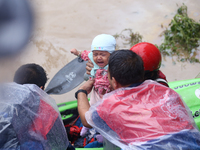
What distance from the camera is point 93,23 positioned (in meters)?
4.43

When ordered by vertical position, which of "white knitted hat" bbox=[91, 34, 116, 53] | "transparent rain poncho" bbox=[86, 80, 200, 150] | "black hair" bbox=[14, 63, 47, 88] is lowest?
"transparent rain poncho" bbox=[86, 80, 200, 150]

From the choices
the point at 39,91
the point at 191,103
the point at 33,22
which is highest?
the point at 33,22

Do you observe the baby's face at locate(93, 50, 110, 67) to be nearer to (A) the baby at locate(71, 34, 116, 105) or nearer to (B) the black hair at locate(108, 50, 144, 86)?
(A) the baby at locate(71, 34, 116, 105)

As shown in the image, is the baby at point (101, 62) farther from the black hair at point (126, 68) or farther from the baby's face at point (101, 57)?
the black hair at point (126, 68)

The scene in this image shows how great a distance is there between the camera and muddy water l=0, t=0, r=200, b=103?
3.94m

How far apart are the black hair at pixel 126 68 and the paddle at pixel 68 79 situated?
1473 mm

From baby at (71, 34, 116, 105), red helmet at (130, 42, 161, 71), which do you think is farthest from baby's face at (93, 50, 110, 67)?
red helmet at (130, 42, 161, 71)

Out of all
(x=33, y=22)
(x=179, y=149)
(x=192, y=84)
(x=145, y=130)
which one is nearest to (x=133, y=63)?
(x=145, y=130)

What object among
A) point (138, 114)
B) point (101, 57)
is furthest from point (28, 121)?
point (101, 57)

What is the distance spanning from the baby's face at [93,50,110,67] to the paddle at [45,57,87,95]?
0.88m

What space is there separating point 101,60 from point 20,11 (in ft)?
4.25

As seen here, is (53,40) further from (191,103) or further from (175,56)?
(191,103)

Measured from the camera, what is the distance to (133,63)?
3.73 ft

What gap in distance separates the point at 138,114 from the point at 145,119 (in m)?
0.04
